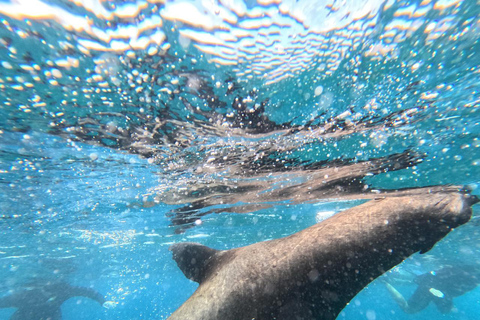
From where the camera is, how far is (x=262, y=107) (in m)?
6.71

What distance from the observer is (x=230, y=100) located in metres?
6.36

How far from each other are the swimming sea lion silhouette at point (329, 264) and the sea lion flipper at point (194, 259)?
797mm

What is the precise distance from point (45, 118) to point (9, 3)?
3628 mm

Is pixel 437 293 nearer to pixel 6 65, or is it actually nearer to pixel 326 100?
pixel 326 100

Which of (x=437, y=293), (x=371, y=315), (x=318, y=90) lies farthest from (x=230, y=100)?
(x=371, y=315)

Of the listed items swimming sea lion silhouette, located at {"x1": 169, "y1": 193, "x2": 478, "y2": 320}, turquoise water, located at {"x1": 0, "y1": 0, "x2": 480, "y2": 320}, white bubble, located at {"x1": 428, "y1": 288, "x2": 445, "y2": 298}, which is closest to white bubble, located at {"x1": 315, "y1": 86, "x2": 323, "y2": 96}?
turquoise water, located at {"x1": 0, "y1": 0, "x2": 480, "y2": 320}

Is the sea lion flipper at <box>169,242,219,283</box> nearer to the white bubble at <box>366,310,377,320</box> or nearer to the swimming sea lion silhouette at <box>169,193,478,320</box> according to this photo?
the swimming sea lion silhouette at <box>169,193,478,320</box>

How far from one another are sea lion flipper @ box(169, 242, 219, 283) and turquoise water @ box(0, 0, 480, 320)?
→ 13.1 feet

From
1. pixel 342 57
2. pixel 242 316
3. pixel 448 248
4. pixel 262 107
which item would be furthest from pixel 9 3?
pixel 448 248

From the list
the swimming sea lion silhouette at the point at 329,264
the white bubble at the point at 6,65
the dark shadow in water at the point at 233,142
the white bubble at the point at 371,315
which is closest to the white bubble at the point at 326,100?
the dark shadow in water at the point at 233,142

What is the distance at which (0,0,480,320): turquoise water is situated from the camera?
176 inches

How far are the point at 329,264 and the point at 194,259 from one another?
104 inches

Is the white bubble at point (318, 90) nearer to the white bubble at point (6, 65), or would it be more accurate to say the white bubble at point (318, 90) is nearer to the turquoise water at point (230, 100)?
the turquoise water at point (230, 100)

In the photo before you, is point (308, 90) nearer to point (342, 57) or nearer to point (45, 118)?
point (342, 57)
